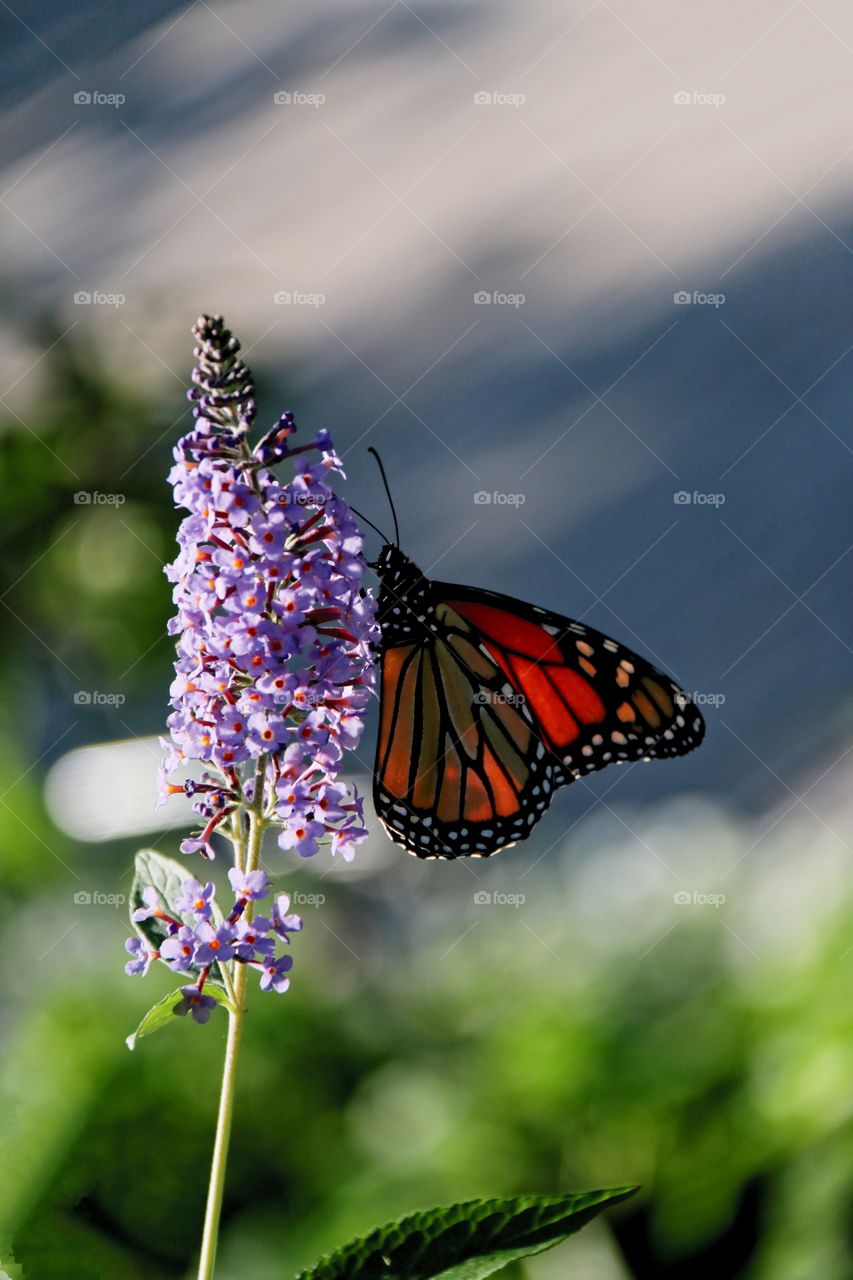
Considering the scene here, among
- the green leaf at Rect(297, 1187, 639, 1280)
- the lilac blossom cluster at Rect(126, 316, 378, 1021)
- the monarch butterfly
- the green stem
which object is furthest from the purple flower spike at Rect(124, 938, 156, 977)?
the monarch butterfly

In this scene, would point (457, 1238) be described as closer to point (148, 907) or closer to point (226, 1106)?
point (226, 1106)

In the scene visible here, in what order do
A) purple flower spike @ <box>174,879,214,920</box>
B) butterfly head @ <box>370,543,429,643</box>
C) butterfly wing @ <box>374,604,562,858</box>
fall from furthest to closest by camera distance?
1. butterfly wing @ <box>374,604,562,858</box>
2. butterfly head @ <box>370,543,429,643</box>
3. purple flower spike @ <box>174,879,214,920</box>

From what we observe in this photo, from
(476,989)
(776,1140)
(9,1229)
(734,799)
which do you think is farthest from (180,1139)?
(734,799)

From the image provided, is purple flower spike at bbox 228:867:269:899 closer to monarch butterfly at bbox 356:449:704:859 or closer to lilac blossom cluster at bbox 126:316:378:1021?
lilac blossom cluster at bbox 126:316:378:1021

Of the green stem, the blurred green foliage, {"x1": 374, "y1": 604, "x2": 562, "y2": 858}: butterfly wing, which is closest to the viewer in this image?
the green stem

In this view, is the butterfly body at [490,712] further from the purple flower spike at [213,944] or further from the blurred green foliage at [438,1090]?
the purple flower spike at [213,944]

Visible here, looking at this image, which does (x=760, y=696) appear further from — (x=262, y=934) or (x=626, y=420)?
(x=262, y=934)

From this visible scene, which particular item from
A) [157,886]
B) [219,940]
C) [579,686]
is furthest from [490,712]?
[219,940]

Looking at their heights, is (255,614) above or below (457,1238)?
above
